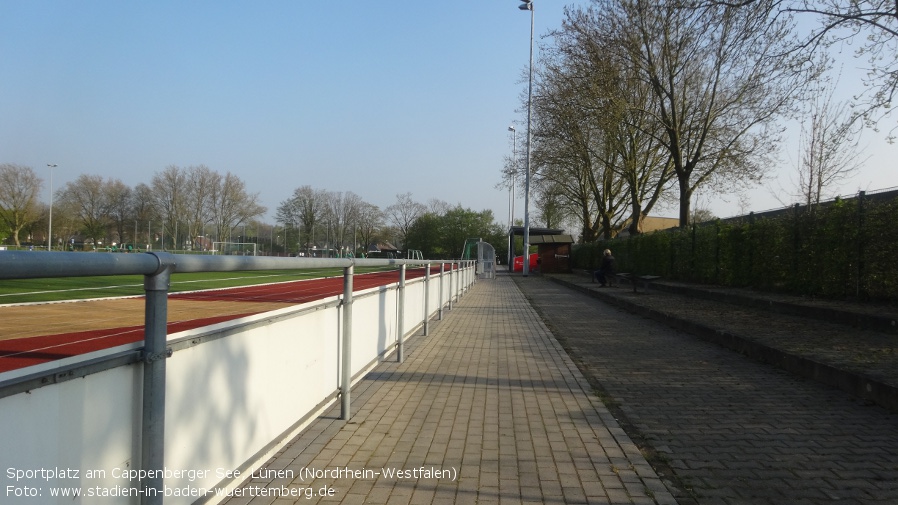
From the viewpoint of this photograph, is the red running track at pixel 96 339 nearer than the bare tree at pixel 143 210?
Yes

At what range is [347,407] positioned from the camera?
524 centimetres

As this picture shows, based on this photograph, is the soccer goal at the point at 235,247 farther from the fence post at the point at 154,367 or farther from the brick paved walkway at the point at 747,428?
the fence post at the point at 154,367

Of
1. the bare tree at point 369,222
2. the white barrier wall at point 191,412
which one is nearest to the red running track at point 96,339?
the white barrier wall at point 191,412

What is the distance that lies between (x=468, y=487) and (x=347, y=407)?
1674mm

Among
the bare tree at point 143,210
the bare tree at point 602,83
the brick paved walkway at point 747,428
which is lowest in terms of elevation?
the brick paved walkway at point 747,428

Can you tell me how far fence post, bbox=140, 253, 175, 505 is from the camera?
2.37 metres

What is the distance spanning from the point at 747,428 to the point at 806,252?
984 centimetres

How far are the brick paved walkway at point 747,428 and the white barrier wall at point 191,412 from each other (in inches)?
99.7

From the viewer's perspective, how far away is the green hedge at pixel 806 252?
1102cm

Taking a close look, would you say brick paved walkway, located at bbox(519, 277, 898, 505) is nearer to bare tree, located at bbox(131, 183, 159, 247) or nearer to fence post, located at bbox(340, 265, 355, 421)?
fence post, located at bbox(340, 265, 355, 421)

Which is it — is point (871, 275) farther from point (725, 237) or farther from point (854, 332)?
point (725, 237)

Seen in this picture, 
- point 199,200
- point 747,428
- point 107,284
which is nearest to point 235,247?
point 199,200

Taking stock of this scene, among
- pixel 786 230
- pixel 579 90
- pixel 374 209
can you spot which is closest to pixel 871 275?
pixel 786 230

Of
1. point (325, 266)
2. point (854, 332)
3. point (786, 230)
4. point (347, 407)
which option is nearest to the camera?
point (325, 266)
